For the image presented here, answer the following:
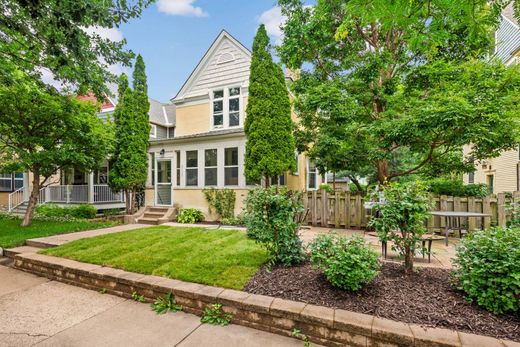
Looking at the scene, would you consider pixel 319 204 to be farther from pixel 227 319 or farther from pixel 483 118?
pixel 227 319

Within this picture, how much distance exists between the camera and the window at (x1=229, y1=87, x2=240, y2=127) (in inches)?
478

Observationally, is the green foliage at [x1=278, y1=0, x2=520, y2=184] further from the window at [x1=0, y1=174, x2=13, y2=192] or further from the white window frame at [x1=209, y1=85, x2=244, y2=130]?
Answer: the window at [x1=0, y1=174, x2=13, y2=192]

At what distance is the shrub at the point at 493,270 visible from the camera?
265 centimetres

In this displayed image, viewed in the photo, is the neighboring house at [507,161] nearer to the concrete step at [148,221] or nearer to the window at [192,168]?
the window at [192,168]

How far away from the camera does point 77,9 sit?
3.64 metres

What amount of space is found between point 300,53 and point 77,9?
6.90 m

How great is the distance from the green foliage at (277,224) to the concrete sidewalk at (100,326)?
1341 mm

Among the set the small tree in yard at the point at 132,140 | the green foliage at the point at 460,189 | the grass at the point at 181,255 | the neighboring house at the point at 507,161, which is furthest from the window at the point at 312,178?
the small tree in yard at the point at 132,140

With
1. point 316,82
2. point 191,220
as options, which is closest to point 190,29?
point 316,82

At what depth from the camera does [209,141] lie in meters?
11.1

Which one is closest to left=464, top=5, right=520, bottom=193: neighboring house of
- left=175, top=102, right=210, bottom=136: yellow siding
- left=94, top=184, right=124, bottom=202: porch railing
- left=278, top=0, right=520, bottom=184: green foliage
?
left=278, top=0, right=520, bottom=184: green foliage

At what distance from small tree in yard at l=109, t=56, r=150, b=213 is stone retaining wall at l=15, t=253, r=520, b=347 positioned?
7776 mm

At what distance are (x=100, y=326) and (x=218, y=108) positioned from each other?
1063 centimetres

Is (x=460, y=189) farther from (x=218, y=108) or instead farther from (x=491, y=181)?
(x=218, y=108)
